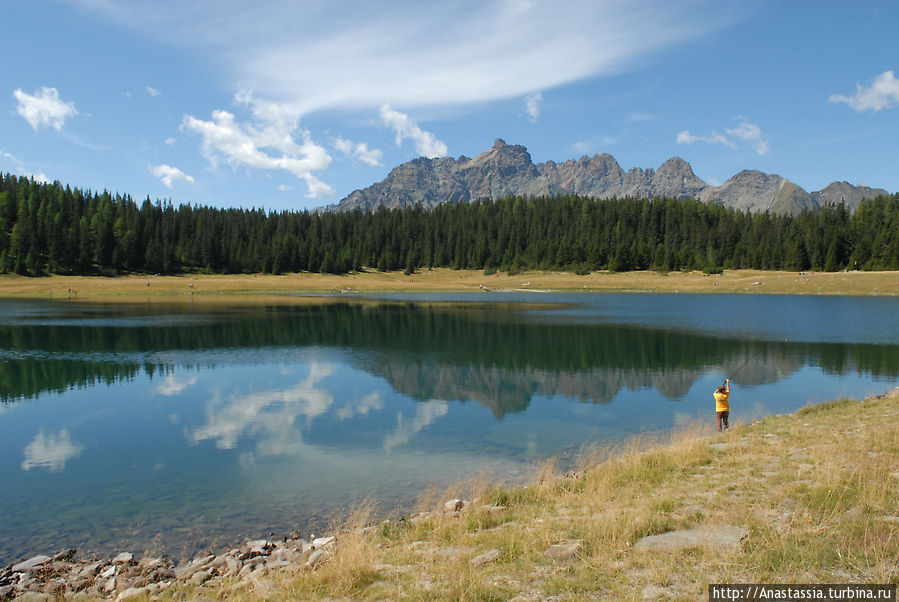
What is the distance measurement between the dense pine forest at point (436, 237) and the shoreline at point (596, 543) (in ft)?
431

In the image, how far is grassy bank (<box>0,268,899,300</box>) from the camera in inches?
3731

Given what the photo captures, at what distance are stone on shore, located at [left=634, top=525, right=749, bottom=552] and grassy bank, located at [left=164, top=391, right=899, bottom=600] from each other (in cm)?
5

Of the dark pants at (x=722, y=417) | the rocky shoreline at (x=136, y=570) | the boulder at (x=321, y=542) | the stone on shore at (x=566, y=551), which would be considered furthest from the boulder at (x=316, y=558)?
the dark pants at (x=722, y=417)

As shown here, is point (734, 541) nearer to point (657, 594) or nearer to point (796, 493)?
point (657, 594)

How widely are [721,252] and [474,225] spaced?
2929 inches

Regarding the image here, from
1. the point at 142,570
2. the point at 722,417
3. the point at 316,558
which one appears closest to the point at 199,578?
the point at 142,570

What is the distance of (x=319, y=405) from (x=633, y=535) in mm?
16585

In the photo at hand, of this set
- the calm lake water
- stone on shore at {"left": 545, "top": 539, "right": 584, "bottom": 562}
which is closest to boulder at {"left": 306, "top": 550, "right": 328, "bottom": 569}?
the calm lake water

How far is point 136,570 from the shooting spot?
360 inches

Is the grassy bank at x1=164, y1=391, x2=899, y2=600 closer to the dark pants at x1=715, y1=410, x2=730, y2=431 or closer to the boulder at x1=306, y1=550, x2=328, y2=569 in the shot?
the boulder at x1=306, y1=550, x2=328, y2=569

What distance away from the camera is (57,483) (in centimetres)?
1424

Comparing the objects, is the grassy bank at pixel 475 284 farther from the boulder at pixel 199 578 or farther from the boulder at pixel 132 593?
the boulder at pixel 132 593

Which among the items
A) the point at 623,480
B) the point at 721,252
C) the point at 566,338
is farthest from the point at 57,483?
the point at 721,252

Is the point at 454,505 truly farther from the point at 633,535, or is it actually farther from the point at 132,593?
the point at 132,593
